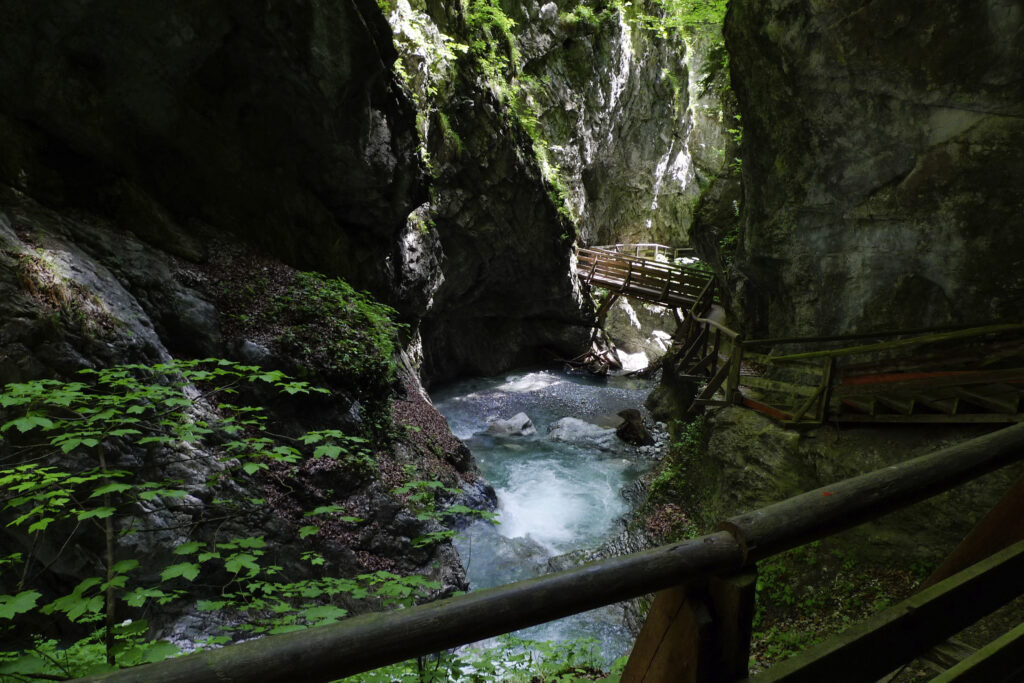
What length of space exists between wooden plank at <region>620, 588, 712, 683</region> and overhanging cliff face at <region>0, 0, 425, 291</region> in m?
8.59

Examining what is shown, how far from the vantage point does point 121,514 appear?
424cm

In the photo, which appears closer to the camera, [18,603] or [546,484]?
[18,603]

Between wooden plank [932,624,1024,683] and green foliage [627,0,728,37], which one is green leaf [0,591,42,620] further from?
green foliage [627,0,728,37]

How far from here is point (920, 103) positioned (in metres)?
7.11

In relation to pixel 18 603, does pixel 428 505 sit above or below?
below

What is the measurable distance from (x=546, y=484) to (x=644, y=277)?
9.94 metres

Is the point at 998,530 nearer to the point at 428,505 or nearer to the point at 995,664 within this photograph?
the point at 995,664

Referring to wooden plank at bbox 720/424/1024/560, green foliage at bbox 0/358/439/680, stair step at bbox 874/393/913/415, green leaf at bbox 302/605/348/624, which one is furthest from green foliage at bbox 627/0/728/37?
green leaf at bbox 302/605/348/624

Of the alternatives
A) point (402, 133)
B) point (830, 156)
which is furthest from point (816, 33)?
point (402, 133)

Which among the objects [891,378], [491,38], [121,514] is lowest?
[121,514]

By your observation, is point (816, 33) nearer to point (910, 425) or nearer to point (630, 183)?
point (910, 425)

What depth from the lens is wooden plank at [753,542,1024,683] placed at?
1.17m

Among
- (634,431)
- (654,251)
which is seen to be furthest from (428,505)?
(654,251)

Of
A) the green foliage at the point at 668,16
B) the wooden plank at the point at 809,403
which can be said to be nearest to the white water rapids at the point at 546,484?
the wooden plank at the point at 809,403
